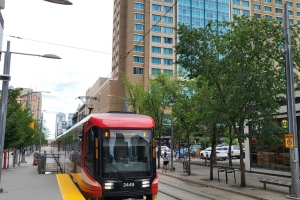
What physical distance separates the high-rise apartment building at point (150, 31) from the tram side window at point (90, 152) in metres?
68.3

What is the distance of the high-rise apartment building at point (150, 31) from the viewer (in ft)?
268

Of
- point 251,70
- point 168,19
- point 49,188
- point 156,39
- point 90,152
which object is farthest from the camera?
point 168,19

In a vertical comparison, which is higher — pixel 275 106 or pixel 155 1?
pixel 155 1

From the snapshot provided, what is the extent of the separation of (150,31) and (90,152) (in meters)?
74.2

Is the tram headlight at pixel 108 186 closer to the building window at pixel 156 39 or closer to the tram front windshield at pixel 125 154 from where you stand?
the tram front windshield at pixel 125 154

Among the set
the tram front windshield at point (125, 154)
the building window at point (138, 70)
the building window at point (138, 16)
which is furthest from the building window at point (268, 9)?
the tram front windshield at point (125, 154)

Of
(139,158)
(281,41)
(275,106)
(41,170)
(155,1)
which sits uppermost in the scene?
(155,1)

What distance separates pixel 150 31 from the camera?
8231 centimetres

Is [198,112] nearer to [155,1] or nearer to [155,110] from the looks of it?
[155,110]

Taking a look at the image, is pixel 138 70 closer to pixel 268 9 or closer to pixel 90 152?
pixel 268 9

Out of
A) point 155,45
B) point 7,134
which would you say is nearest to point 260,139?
point 7,134

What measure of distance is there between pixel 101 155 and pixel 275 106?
10190mm

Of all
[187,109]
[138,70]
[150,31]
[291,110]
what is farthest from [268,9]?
[291,110]

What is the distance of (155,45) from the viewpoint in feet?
274
